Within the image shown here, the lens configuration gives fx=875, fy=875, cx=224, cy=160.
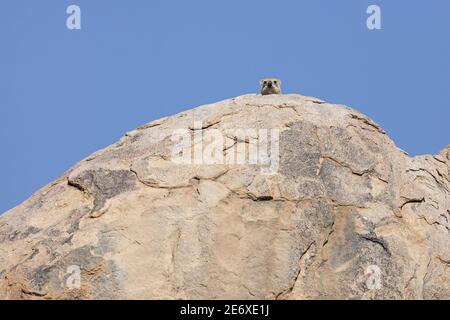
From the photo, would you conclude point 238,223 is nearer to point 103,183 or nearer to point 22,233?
point 103,183

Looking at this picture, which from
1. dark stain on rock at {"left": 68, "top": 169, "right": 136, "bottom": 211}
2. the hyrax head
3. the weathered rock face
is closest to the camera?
the weathered rock face

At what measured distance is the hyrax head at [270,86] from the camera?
1856cm

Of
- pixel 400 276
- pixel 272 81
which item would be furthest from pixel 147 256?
pixel 272 81

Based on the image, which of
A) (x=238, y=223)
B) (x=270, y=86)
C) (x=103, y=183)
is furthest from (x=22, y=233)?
(x=270, y=86)

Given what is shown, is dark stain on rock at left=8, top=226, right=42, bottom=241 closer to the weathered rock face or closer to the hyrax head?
the weathered rock face

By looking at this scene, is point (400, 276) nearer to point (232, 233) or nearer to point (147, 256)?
point (232, 233)

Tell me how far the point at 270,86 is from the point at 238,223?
7.38 m

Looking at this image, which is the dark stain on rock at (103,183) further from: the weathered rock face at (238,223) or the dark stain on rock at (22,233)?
the dark stain on rock at (22,233)

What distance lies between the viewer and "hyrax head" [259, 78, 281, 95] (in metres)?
18.6

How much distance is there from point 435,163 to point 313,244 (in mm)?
3612

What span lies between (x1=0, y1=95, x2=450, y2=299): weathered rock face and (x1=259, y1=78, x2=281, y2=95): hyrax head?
18.0 feet

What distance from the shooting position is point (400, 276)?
1155 cm

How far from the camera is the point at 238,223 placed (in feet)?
38.3

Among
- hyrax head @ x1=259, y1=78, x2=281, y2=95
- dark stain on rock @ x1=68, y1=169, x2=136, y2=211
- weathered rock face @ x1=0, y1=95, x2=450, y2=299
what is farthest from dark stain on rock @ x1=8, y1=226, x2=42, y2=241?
hyrax head @ x1=259, y1=78, x2=281, y2=95
